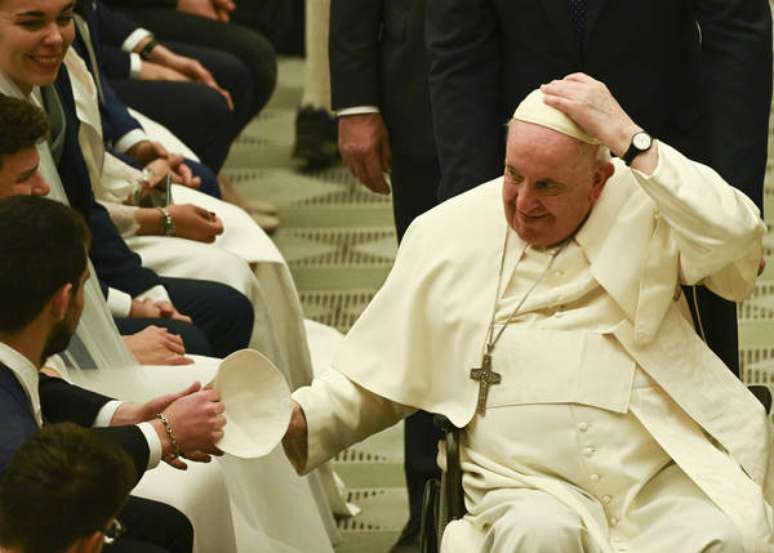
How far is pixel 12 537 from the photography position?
285 cm

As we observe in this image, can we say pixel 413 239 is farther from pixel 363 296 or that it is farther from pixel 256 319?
pixel 363 296

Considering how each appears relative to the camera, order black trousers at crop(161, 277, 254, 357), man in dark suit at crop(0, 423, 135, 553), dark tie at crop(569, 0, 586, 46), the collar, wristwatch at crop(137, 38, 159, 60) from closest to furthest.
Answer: man in dark suit at crop(0, 423, 135, 553) → the collar → dark tie at crop(569, 0, 586, 46) → black trousers at crop(161, 277, 254, 357) → wristwatch at crop(137, 38, 159, 60)

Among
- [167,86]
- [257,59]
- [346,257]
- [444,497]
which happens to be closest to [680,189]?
[444,497]

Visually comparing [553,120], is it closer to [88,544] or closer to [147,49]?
[88,544]

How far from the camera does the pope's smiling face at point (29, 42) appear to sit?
15.5 ft

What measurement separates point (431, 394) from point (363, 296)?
2.96m

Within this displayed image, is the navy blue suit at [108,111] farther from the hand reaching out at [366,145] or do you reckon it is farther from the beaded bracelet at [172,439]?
the beaded bracelet at [172,439]

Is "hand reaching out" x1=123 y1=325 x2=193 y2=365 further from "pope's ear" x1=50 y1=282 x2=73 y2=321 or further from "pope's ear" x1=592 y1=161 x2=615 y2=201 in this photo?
"pope's ear" x1=592 y1=161 x2=615 y2=201

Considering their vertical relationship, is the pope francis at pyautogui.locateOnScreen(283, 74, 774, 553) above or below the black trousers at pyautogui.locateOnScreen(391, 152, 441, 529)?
above

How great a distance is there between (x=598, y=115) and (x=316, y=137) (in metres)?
4.72

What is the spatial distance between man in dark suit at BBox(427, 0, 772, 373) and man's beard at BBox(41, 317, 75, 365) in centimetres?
115

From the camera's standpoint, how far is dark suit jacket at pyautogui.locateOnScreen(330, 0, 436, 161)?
193 inches

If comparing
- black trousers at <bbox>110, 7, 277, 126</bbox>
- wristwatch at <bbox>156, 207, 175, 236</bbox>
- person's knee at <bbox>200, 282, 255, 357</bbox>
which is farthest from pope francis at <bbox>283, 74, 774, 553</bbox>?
black trousers at <bbox>110, 7, 277, 126</bbox>

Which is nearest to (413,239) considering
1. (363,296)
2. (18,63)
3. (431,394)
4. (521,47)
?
(431,394)
